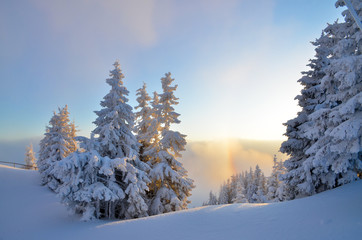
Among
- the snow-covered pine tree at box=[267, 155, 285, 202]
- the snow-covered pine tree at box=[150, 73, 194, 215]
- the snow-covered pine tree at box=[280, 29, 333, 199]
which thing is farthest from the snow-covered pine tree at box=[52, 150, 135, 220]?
the snow-covered pine tree at box=[267, 155, 285, 202]

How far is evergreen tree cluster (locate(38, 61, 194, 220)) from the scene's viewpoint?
1256cm

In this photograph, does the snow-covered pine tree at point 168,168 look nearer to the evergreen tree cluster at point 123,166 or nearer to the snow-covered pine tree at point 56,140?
the evergreen tree cluster at point 123,166

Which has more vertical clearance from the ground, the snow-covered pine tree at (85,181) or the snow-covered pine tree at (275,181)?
the snow-covered pine tree at (85,181)

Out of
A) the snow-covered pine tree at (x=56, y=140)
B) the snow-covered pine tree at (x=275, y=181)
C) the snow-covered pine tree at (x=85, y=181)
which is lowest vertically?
the snow-covered pine tree at (x=275, y=181)

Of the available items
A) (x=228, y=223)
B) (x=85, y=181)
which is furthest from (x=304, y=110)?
(x=85, y=181)

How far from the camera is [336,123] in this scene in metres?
9.77

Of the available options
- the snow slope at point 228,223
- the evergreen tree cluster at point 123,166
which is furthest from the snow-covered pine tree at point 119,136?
the snow slope at point 228,223

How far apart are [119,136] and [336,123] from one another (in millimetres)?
15509

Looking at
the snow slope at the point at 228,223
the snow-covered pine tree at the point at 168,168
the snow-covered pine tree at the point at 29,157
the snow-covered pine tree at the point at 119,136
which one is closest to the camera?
the snow slope at the point at 228,223

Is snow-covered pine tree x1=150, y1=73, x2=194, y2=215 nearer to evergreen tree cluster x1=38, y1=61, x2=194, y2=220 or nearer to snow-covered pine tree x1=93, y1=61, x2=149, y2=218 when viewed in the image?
evergreen tree cluster x1=38, y1=61, x2=194, y2=220

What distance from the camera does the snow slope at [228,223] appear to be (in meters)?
6.91

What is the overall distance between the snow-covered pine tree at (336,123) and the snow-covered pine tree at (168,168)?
9.24 metres

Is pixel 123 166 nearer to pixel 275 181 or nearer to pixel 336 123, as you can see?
pixel 336 123

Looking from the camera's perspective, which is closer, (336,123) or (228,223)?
(228,223)
